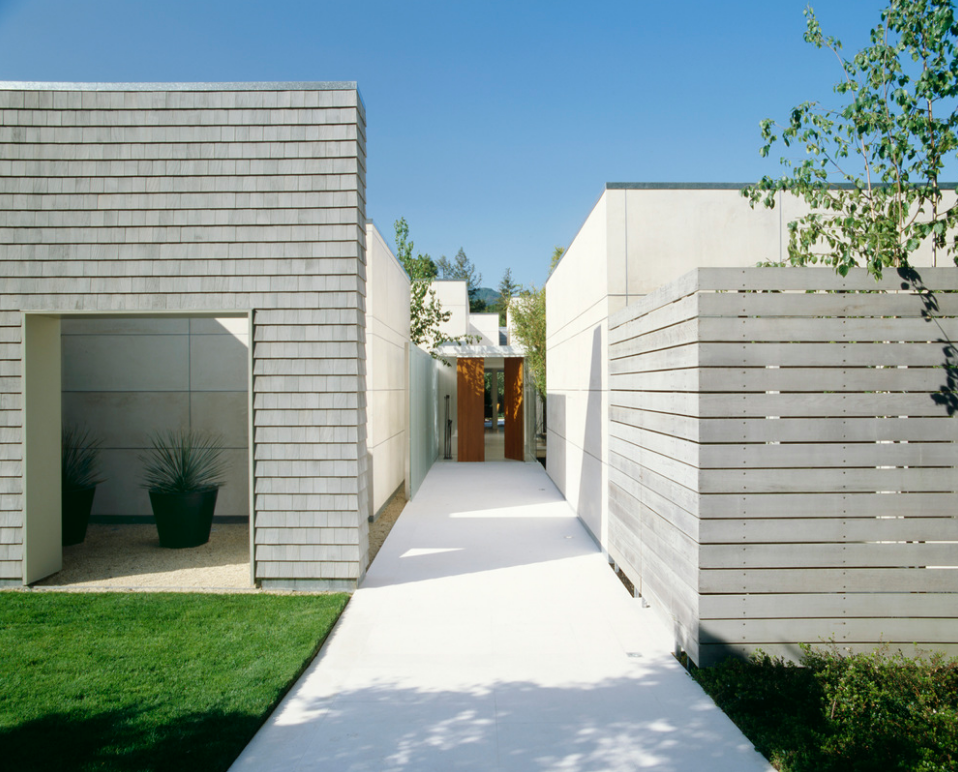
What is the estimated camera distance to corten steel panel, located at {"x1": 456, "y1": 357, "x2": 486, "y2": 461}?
515 inches

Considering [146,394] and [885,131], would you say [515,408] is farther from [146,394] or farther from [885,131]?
[885,131]

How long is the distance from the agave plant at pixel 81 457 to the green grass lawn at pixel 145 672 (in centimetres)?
187

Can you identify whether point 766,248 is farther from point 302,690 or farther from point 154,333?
point 154,333

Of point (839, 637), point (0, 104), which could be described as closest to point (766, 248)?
point (839, 637)

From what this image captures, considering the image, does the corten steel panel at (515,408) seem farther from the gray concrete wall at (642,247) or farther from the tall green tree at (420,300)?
the gray concrete wall at (642,247)

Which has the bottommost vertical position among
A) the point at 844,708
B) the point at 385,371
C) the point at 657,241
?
the point at 844,708

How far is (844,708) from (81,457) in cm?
733

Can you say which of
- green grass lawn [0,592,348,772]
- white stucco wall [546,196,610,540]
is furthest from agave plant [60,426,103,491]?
white stucco wall [546,196,610,540]

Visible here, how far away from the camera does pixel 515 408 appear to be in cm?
1339

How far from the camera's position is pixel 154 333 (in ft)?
23.0

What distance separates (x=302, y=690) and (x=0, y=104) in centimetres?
480

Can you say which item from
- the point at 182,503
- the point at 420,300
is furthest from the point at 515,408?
the point at 182,503

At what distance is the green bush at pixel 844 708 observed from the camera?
2354 mm

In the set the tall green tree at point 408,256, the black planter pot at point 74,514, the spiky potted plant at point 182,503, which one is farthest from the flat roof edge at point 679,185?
the tall green tree at point 408,256
